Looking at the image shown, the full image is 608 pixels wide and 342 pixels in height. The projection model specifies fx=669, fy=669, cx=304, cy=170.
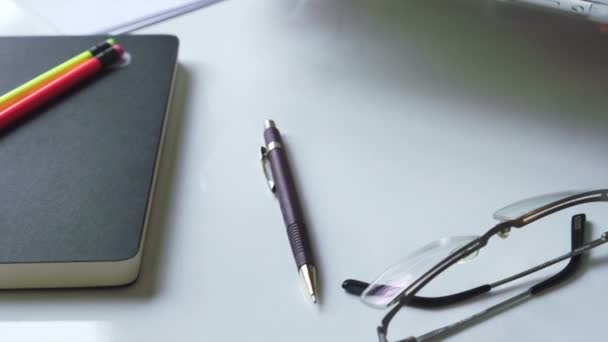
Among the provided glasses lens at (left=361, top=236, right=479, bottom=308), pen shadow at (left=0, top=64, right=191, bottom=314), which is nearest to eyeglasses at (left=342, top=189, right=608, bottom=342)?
glasses lens at (left=361, top=236, right=479, bottom=308)

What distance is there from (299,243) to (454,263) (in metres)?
0.11

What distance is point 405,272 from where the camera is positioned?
0.40 metres

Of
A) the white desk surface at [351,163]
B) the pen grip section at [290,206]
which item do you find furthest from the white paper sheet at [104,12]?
the pen grip section at [290,206]

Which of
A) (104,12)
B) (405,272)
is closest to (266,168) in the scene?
(405,272)

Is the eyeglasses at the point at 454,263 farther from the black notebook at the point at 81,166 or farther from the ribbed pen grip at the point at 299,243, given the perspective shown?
the black notebook at the point at 81,166

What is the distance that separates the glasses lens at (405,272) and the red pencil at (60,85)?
0.98 ft

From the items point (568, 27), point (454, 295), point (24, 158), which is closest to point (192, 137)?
point (24, 158)

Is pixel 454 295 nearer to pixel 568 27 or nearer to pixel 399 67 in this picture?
pixel 399 67

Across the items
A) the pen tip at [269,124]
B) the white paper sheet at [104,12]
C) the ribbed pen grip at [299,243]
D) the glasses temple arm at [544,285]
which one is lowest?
the glasses temple arm at [544,285]

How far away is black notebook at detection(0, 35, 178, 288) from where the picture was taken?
416 millimetres

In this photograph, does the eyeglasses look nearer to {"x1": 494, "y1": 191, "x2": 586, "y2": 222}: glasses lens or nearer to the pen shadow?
{"x1": 494, "y1": 191, "x2": 586, "y2": 222}: glasses lens

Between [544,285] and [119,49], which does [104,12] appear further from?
[544,285]

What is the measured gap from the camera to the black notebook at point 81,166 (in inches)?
16.4

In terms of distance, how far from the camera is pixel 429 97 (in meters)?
0.56
